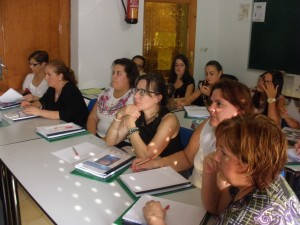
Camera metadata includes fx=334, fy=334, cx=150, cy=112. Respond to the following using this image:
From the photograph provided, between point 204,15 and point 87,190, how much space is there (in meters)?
3.81

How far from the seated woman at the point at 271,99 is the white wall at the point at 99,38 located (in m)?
1.76

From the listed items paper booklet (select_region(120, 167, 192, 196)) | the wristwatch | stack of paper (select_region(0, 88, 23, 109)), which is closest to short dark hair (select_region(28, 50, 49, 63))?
stack of paper (select_region(0, 88, 23, 109))

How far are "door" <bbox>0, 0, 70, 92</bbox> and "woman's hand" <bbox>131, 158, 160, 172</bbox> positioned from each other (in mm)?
2582

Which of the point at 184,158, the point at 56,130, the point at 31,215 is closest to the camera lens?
the point at 184,158

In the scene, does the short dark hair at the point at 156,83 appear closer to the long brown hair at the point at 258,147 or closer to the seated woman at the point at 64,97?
the seated woman at the point at 64,97

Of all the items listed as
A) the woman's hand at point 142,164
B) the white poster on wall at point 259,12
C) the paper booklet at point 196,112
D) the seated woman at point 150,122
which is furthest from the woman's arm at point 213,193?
the white poster on wall at point 259,12

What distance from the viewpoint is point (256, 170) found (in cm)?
95

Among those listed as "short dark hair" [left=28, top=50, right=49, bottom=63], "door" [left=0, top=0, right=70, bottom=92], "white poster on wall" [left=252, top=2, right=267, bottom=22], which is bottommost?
"short dark hair" [left=28, top=50, right=49, bottom=63]

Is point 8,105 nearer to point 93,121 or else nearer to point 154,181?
point 93,121

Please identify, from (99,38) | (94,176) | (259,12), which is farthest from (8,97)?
(259,12)

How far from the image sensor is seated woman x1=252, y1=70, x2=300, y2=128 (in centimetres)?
286

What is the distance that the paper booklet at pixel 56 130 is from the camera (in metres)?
2.20

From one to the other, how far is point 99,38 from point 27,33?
31.9 inches

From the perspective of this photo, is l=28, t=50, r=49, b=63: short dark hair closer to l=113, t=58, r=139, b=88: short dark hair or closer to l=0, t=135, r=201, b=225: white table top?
l=113, t=58, r=139, b=88: short dark hair
